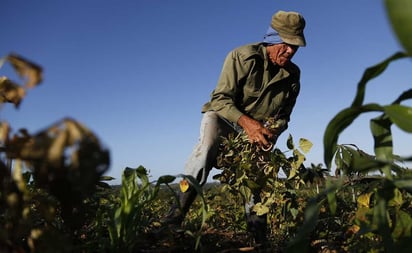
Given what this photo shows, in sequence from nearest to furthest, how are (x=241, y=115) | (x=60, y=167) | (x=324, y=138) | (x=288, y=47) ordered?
(x=60, y=167), (x=324, y=138), (x=241, y=115), (x=288, y=47)

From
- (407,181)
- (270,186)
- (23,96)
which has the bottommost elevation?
(270,186)

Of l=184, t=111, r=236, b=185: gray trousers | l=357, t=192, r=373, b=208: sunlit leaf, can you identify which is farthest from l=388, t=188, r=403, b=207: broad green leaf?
l=184, t=111, r=236, b=185: gray trousers

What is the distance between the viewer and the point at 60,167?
2.98ft

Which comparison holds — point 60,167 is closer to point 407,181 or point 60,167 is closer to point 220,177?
point 407,181

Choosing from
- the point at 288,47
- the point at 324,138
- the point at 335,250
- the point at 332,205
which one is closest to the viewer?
the point at 324,138

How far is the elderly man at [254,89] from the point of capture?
10.3 ft

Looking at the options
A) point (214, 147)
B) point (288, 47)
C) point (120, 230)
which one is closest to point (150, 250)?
point (120, 230)

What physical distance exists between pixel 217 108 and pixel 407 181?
211cm

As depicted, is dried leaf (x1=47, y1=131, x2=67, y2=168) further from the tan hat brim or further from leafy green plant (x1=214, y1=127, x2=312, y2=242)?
the tan hat brim

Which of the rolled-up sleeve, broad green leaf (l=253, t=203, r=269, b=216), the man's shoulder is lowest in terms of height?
broad green leaf (l=253, t=203, r=269, b=216)

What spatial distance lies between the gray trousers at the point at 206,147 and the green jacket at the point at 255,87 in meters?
0.09

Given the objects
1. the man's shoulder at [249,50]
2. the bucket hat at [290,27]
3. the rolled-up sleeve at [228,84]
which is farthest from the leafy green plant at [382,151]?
the bucket hat at [290,27]

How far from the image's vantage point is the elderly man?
3.15 meters

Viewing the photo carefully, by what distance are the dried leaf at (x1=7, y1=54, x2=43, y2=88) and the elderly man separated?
2.06 meters
